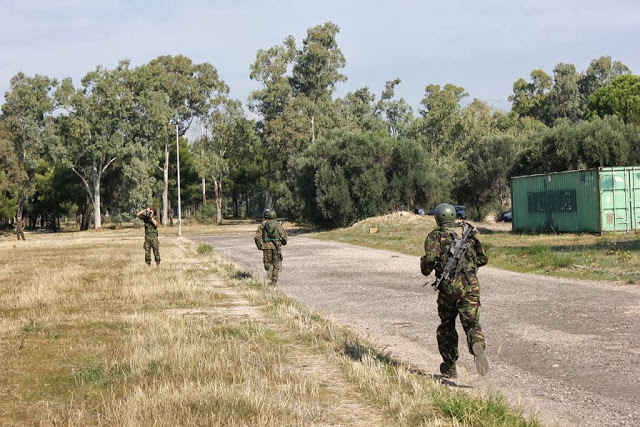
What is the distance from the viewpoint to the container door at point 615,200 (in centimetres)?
2830

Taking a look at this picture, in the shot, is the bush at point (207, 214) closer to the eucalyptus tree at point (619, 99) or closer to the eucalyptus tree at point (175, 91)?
the eucalyptus tree at point (175, 91)

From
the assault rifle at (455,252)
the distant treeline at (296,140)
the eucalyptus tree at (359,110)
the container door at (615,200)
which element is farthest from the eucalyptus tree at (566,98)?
the assault rifle at (455,252)

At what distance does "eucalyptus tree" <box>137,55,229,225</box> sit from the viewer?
72.9 m

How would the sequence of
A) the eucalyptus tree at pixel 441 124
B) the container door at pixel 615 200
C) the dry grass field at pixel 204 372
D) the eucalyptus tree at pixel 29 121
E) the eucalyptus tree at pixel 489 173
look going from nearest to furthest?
1. the dry grass field at pixel 204 372
2. the container door at pixel 615 200
3. the eucalyptus tree at pixel 489 173
4. the eucalyptus tree at pixel 29 121
5. the eucalyptus tree at pixel 441 124

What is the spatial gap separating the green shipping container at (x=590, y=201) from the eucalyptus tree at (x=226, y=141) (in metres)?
53.5

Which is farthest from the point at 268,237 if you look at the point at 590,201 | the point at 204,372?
the point at 590,201

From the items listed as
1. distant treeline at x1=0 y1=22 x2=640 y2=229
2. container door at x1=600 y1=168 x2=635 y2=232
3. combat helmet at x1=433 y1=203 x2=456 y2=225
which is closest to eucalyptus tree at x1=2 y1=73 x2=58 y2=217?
distant treeline at x1=0 y1=22 x2=640 y2=229

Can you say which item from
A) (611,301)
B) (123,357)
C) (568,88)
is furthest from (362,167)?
(568,88)

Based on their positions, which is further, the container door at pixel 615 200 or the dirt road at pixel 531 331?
the container door at pixel 615 200

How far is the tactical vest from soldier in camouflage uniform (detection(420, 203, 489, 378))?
28.1 feet

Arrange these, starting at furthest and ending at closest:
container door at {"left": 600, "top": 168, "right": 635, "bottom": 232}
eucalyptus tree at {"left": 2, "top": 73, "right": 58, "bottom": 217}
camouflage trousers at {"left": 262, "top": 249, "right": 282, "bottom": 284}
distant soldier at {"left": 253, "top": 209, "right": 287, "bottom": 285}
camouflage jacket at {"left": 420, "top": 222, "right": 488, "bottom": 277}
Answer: eucalyptus tree at {"left": 2, "top": 73, "right": 58, "bottom": 217}, container door at {"left": 600, "top": 168, "right": 635, "bottom": 232}, camouflage trousers at {"left": 262, "top": 249, "right": 282, "bottom": 284}, distant soldier at {"left": 253, "top": 209, "right": 287, "bottom": 285}, camouflage jacket at {"left": 420, "top": 222, "right": 488, "bottom": 277}

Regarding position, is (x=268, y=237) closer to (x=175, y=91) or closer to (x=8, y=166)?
(x=8, y=166)

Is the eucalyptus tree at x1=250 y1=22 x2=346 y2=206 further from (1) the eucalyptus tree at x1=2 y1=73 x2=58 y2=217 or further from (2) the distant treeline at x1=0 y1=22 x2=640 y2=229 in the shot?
(1) the eucalyptus tree at x1=2 y1=73 x2=58 y2=217

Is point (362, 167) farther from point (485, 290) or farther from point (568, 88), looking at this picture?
point (568, 88)
